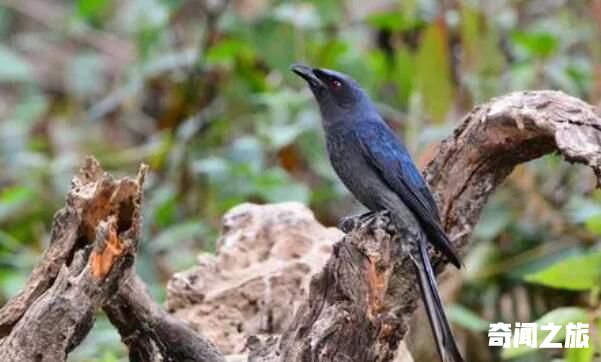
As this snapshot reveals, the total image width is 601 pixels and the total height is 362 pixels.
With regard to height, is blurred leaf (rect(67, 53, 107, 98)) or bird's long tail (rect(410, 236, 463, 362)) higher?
blurred leaf (rect(67, 53, 107, 98))

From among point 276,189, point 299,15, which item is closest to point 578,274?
point 276,189

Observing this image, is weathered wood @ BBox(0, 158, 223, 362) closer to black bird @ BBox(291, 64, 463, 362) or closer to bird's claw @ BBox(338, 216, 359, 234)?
bird's claw @ BBox(338, 216, 359, 234)

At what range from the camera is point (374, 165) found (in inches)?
127

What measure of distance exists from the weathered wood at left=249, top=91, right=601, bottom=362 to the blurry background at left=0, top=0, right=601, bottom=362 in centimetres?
107

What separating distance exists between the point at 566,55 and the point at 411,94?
67.2 inches

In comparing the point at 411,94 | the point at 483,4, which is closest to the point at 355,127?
the point at 411,94

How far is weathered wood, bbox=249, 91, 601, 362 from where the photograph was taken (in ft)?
8.70

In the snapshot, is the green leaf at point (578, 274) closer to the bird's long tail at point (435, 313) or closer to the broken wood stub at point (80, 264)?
the bird's long tail at point (435, 313)

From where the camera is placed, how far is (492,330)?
4062 mm

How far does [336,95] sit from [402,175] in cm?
33

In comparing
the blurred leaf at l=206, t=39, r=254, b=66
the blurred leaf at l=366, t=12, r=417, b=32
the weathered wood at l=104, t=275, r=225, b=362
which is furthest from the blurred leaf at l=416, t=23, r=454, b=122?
the weathered wood at l=104, t=275, r=225, b=362

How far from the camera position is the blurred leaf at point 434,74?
449 centimetres

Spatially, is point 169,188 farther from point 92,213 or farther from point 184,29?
point 92,213

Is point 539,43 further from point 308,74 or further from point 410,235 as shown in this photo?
point 410,235
